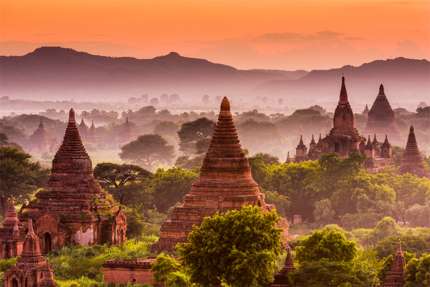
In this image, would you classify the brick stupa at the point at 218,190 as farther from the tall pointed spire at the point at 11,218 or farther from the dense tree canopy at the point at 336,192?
the dense tree canopy at the point at 336,192

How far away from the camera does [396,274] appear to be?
38.3 meters

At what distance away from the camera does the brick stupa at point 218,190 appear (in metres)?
45.7

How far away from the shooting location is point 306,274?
37.4 meters

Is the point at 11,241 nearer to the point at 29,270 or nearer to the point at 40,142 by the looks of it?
the point at 29,270

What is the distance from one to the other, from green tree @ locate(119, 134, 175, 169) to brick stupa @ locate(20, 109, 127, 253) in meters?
66.3

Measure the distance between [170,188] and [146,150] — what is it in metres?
53.4

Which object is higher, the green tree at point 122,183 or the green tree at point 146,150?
the green tree at point 146,150

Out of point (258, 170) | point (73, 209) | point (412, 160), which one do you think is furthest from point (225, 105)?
point (412, 160)

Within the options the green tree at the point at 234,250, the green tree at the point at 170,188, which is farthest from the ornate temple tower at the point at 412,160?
the green tree at the point at 234,250

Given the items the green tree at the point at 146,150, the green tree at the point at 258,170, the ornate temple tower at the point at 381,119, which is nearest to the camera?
the green tree at the point at 258,170

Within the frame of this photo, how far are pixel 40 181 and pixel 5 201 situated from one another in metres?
1.68

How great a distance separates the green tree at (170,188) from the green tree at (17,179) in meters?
4.96

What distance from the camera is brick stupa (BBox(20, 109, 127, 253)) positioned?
4884cm

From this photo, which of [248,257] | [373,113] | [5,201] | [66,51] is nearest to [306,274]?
[248,257]
